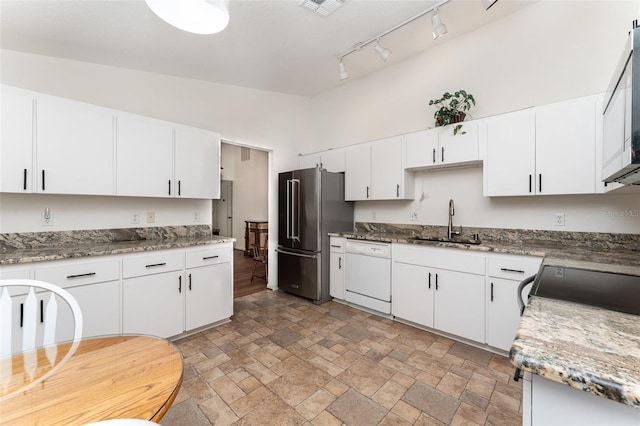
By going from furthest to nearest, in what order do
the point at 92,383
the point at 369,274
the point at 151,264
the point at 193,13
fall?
the point at 369,274 < the point at 151,264 < the point at 193,13 < the point at 92,383

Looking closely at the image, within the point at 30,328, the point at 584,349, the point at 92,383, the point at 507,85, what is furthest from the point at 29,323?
the point at 507,85

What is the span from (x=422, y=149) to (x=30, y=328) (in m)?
3.31

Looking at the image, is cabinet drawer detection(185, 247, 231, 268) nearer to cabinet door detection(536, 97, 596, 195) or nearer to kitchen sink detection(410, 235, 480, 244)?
kitchen sink detection(410, 235, 480, 244)

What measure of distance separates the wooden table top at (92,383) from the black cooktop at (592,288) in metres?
1.36

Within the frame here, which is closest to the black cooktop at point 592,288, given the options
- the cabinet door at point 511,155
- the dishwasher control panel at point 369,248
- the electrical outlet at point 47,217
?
the cabinet door at point 511,155

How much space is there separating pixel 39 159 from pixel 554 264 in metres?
3.72

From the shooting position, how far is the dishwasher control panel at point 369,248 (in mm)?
3096

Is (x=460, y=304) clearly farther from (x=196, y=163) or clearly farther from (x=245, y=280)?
(x=245, y=280)

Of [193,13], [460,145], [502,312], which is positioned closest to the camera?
[193,13]

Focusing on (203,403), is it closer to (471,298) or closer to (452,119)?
(471,298)

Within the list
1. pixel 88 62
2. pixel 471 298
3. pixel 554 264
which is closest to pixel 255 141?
pixel 88 62

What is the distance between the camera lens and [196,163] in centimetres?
299

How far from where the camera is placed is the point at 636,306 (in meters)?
0.87

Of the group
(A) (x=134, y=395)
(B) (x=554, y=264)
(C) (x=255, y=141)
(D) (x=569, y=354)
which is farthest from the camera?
(C) (x=255, y=141)
